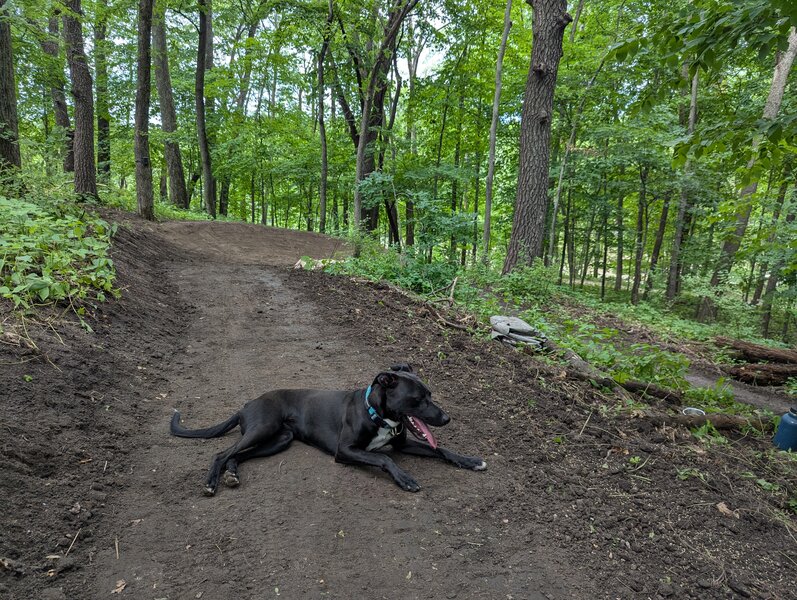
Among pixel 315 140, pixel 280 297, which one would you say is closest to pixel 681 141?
pixel 280 297

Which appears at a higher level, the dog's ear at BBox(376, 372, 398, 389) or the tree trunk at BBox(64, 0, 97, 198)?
the tree trunk at BBox(64, 0, 97, 198)

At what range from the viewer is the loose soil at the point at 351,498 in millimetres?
2299

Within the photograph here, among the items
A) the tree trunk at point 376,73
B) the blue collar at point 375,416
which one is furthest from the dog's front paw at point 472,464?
the tree trunk at point 376,73

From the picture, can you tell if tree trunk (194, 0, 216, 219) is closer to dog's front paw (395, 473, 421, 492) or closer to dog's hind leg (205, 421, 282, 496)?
dog's hind leg (205, 421, 282, 496)

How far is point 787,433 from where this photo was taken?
13.8ft

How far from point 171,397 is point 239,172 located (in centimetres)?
2253

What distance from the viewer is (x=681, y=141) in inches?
153

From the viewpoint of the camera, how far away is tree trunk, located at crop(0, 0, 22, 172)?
698 cm

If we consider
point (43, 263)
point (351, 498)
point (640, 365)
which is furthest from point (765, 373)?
point (43, 263)

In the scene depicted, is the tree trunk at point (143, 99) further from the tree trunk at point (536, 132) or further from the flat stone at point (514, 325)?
the flat stone at point (514, 325)

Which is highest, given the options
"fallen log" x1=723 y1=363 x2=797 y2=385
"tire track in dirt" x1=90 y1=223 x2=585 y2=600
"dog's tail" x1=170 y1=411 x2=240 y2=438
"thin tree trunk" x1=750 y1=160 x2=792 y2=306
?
"thin tree trunk" x1=750 y1=160 x2=792 y2=306

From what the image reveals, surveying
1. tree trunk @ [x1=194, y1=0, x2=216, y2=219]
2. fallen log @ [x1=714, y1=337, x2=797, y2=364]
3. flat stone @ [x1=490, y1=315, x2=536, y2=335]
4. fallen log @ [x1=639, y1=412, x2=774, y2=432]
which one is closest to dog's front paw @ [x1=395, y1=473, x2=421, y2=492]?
fallen log @ [x1=639, y1=412, x2=774, y2=432]

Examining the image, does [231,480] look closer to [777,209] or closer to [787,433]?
[787,433]

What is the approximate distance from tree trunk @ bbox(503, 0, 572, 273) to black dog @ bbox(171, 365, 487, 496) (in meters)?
7.63
